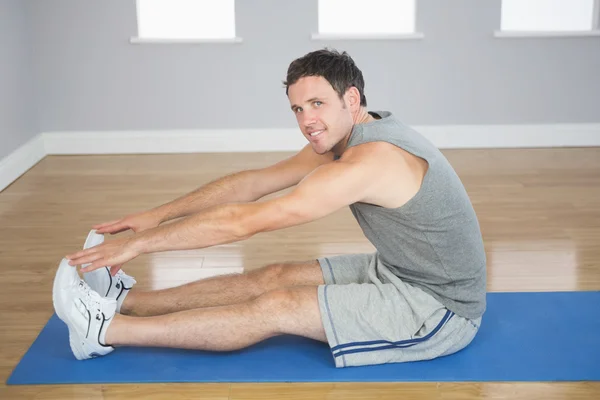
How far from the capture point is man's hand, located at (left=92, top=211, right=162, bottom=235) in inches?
93.2

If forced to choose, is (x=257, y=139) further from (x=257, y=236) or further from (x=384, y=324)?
(x=384, y=324)

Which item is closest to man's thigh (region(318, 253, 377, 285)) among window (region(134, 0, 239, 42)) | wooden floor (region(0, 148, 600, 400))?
wooden floor (region(0, 148, 600, 400))

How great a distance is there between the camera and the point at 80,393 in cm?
215

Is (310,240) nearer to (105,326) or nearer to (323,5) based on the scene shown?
(105,326)

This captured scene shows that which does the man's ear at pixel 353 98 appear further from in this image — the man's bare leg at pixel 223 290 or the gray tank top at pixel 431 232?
the man's bare leg at pixel 223 290

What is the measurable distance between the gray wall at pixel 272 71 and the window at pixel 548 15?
4.5 inches

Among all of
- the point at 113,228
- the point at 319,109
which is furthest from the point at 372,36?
the point at 113,228

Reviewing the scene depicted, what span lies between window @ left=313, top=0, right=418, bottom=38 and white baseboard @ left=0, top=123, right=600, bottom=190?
632mm

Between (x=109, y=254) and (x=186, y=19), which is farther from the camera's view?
(x=186, y=19)

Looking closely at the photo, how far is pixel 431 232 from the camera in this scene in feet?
7.19

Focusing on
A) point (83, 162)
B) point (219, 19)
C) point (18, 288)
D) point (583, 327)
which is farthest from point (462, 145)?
point (18, 288)

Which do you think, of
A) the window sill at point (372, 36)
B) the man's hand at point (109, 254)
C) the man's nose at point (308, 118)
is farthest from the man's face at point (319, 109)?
the window sill at point (372, 36)

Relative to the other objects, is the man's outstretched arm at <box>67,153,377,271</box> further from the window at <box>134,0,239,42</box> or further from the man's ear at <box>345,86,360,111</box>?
the window at <box>134,0,239,42</box>

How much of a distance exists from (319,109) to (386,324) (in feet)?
2.01
